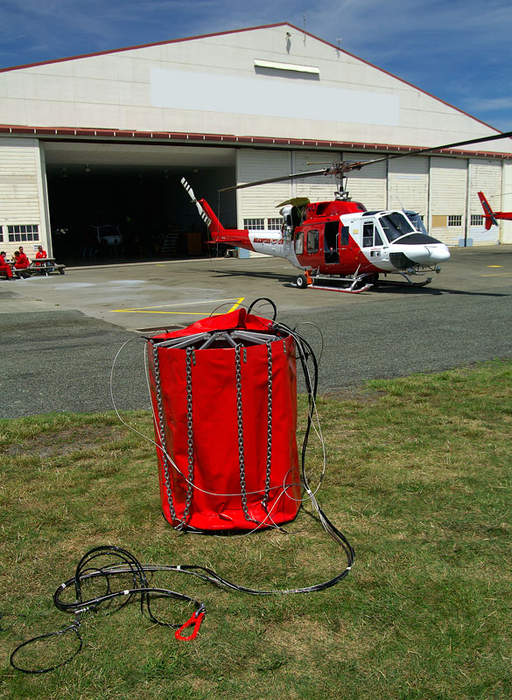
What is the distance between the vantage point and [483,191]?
42.1 metres

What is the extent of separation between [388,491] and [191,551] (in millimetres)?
1482

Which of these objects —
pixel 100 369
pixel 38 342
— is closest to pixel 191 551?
pixel 100 369

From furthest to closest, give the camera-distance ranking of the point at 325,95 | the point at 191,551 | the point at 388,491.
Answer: the point at 325,95 < the point at 388,491 < the point at 191,551

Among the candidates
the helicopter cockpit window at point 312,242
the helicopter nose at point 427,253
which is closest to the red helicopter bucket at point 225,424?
the helicopter nose at point 427,253

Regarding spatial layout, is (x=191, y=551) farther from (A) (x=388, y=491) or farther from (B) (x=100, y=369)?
(B) (x=100, y=369)

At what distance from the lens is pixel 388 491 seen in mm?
4023

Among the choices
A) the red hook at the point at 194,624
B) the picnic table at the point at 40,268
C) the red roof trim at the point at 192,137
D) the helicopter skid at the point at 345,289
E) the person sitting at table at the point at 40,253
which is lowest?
the red hook at the point at 194,624

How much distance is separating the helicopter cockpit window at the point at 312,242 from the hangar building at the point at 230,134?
16.1 metres

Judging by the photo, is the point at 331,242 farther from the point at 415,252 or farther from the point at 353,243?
the point at 415,252

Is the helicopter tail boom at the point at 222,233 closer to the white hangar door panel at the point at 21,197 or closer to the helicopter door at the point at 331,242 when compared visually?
the helicopter door at the point at 331,242

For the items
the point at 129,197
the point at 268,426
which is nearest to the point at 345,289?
the point at 268,426

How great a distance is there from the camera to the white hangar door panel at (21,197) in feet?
89.5

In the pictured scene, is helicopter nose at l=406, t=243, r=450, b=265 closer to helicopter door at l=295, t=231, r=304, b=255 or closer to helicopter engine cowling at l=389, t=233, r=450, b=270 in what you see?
helicopter engine cowling at l=389, t=233, r=450, b=270

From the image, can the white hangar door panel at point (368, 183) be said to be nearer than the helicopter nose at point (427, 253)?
No
